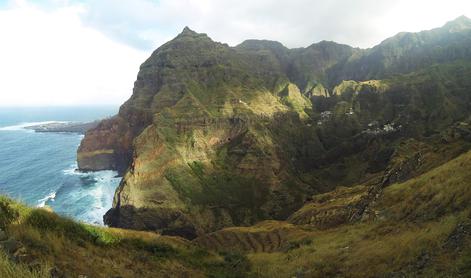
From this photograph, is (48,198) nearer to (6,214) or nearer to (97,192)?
(97,192)

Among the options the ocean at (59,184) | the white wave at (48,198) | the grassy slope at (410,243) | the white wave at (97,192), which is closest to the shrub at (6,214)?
the grassy slope at (410,243)

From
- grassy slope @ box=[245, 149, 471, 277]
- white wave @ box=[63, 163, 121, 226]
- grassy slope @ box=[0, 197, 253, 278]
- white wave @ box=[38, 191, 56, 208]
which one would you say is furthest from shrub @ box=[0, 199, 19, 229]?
white wave @ box=[38, 191, 56, 208]

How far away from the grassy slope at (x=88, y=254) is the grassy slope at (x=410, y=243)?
13.5 ft

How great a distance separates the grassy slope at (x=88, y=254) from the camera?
1183cm

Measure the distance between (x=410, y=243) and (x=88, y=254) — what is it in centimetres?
1416

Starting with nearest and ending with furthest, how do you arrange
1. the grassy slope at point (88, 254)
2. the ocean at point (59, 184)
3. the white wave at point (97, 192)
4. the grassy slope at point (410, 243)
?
the grassy slope at point (88, 254), the grassy slope at point (410, 243), the white wave at point (97, 192), the ocean at point (59, 184)

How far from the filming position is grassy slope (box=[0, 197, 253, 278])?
11830 millimetres

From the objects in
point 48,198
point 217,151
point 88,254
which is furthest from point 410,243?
point 217,151

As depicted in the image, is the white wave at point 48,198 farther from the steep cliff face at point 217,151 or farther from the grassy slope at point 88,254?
the grassy slope at point 88,254

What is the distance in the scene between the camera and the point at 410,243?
18500 mm

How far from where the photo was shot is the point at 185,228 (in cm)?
10956

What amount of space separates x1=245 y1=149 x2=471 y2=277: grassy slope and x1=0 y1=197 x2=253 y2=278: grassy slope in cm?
411

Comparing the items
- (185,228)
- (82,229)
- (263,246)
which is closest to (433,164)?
(263,246)

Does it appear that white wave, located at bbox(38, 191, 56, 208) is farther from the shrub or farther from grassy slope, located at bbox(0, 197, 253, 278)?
the shrub
